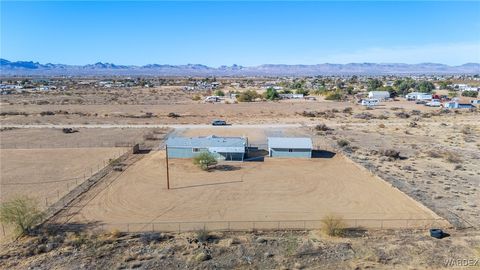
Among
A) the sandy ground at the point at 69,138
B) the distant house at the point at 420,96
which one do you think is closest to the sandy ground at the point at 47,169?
the sandy ground at the point at 69,138

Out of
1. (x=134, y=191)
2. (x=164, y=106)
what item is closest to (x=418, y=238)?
(x=134, y=191)

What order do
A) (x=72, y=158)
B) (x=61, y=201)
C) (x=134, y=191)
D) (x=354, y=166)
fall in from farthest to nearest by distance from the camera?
(x=72, y=158) → (x=354, y=166) → (x=134, y=191) → (x=61, y=201)

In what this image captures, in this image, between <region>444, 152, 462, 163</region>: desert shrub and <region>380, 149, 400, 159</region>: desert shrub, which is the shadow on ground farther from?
<region>444, 152, 462, 163</region>: desert shrub

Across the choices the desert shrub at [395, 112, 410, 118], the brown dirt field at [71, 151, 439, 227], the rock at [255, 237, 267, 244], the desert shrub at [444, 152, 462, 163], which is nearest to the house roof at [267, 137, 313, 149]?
the brown dirt field at [71, 151, 439, 227]

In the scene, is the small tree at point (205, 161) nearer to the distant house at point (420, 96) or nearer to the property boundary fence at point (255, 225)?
the property boundary fence at point (255, 225)

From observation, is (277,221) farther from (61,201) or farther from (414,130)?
(414,130)

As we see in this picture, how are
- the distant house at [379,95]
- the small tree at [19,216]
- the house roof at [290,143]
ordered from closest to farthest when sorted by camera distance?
the small tree at [19,216]
the house roof at [290,143]
the distant house at [379,95]

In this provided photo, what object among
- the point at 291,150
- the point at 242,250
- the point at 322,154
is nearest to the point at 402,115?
the point at 322,154
